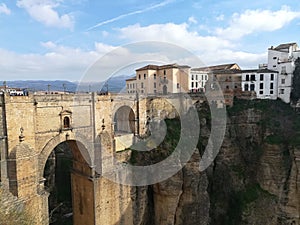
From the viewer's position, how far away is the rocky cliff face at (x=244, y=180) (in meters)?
19.1

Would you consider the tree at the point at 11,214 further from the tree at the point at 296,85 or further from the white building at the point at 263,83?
the tree at the point at 296,85

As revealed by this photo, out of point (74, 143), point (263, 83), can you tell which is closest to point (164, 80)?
point (263, 83)

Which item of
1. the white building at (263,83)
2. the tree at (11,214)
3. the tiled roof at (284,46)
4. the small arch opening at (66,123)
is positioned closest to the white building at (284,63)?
the tiled roof at (284,46)

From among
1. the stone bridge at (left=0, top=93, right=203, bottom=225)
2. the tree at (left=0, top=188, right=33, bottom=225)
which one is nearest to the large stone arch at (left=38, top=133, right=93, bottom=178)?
the stone bridge at (left=0, top=93, right=203, bottom=225)

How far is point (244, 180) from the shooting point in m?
24.4

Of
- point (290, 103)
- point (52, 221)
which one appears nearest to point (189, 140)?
point (52, 221)

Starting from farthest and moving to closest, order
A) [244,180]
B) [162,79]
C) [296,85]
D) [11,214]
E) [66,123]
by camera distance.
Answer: [162,79]
[296,85]
[244,180]
[66,123]
[11,214]

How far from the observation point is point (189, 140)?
826 inches

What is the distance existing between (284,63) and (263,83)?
3.00m

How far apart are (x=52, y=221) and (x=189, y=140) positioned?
11230mm

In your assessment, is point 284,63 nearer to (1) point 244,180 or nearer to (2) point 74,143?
(1) point 244,180

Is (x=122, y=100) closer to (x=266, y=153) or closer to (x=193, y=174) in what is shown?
(x=193, y=174)

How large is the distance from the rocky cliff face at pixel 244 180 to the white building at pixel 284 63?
343 cm

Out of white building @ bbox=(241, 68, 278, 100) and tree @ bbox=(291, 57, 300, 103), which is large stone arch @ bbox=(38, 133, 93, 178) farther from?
tree @ bbox=(291, 57, 300, 103)
